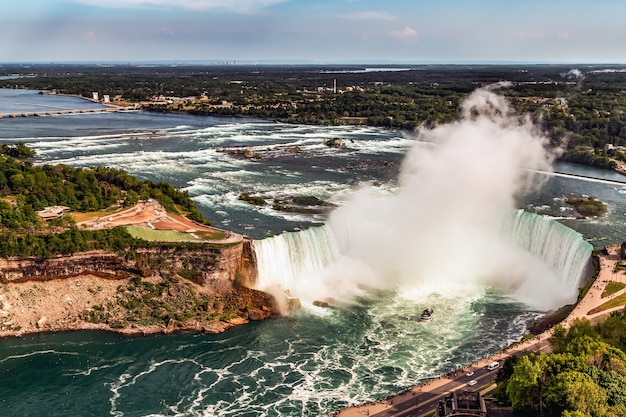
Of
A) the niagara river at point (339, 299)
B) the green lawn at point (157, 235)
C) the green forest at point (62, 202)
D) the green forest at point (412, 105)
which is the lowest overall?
the niagara river at point (339, 299)

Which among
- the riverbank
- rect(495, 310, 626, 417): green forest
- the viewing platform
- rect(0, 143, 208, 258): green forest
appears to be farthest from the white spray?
the viewing platform

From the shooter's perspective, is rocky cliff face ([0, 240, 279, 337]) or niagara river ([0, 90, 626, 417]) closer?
niagara river ([0, 90, 626, 417])

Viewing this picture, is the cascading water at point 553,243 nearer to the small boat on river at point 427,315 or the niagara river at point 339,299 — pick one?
the niagara river at point 339,299

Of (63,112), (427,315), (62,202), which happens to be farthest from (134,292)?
(63,112)

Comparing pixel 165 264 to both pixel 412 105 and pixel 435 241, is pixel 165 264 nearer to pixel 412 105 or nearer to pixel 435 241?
pixel 435 241

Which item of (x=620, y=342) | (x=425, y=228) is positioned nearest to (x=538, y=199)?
(x=425, y=228)

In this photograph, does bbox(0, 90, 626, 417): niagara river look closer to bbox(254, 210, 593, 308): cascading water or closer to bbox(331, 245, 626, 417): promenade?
bbox(254, 210, 593, 308): cascading water

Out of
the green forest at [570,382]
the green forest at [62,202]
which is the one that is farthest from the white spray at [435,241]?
the green forest at [570,382]
